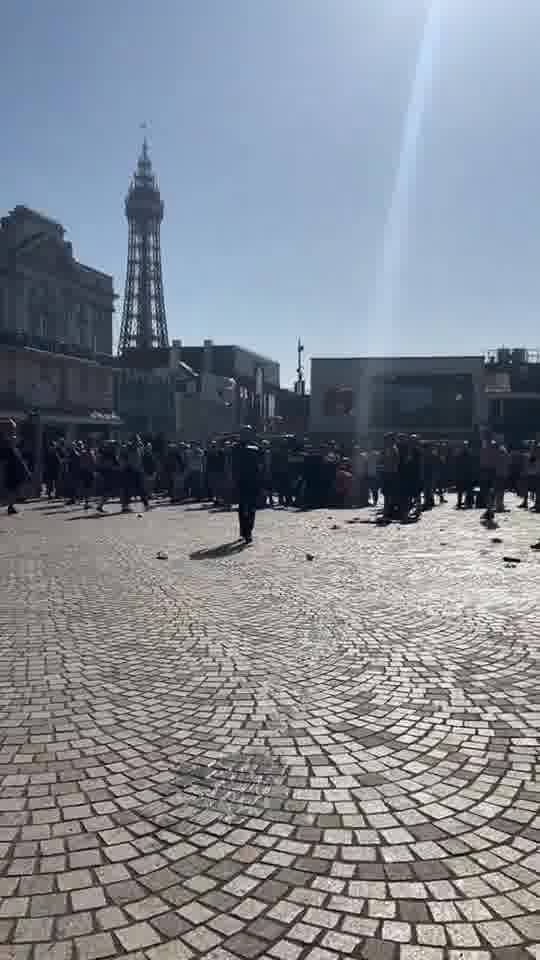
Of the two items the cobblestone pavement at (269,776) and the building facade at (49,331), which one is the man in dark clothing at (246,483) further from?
the building facade at (49,331)

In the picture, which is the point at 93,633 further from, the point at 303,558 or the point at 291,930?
the point at 303,558

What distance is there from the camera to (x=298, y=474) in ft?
68.0

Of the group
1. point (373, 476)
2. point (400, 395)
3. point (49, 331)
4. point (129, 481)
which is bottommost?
point (129, 481)

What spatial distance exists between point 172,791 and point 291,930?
1017mm

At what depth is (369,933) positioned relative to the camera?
2.21m

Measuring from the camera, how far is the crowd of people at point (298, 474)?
17078mm

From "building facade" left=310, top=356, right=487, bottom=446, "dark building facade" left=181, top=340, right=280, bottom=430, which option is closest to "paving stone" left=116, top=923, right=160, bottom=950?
"building facade" left=310, top=356, right=487, bottom=446

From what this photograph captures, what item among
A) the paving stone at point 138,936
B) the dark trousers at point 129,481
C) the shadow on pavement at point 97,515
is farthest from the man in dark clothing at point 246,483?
the paving stone at point 138,936

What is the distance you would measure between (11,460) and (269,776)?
11635mm

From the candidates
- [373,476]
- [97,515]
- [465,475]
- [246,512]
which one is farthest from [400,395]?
[246,512]

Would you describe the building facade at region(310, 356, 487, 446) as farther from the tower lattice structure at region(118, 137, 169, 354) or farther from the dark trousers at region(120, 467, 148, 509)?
the tower lattice structure at region(118, 137, 169, 354)

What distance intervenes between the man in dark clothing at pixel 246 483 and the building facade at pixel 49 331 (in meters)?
38.3

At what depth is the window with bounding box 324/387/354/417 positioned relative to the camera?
5747 cm

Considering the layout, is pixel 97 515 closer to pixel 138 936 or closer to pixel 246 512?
pixel 246 512
